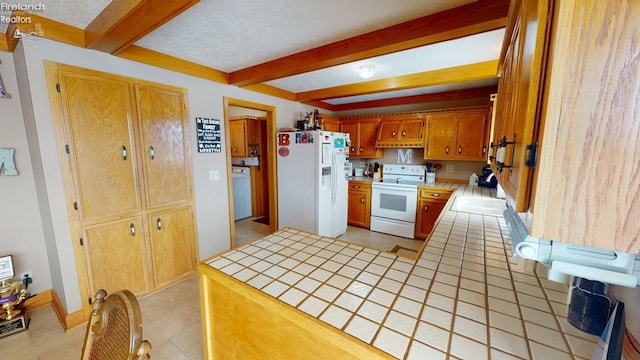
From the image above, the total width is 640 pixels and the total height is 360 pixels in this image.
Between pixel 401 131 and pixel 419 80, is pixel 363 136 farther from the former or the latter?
pixel 419 80

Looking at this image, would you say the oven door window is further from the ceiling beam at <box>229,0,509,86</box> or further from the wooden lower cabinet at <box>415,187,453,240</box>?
the ceiling beam at <box>229,0,509,86</box>

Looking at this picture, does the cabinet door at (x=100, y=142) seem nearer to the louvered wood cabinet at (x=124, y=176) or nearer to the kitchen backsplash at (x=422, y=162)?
the louvered wood cabinet at (x=124, y=176)

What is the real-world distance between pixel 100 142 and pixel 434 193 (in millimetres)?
3854

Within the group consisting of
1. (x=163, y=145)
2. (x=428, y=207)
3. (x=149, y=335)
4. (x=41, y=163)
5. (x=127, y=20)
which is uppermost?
(x=127, y=20)

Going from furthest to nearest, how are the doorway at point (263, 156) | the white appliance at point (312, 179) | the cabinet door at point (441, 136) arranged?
the cabinet door at point (441, 136) < the white appliance at point (312, 179) < the doorway at point (263, 156)

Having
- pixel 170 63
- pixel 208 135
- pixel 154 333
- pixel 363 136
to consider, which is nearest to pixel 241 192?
pixel 208 135

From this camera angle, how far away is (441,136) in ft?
12.1

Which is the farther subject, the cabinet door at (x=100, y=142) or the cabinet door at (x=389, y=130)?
the cabinet door at (x=389, y=130)

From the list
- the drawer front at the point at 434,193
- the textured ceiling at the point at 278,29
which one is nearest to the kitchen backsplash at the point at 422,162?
the drawer front at the point at 434,193

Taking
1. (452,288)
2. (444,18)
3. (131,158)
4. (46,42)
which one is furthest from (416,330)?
(46,42)

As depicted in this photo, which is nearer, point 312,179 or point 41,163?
point 41,163

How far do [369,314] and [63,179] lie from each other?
236 cm

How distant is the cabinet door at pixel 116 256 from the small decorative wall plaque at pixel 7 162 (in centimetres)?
74

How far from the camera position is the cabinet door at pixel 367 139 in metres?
4.30
